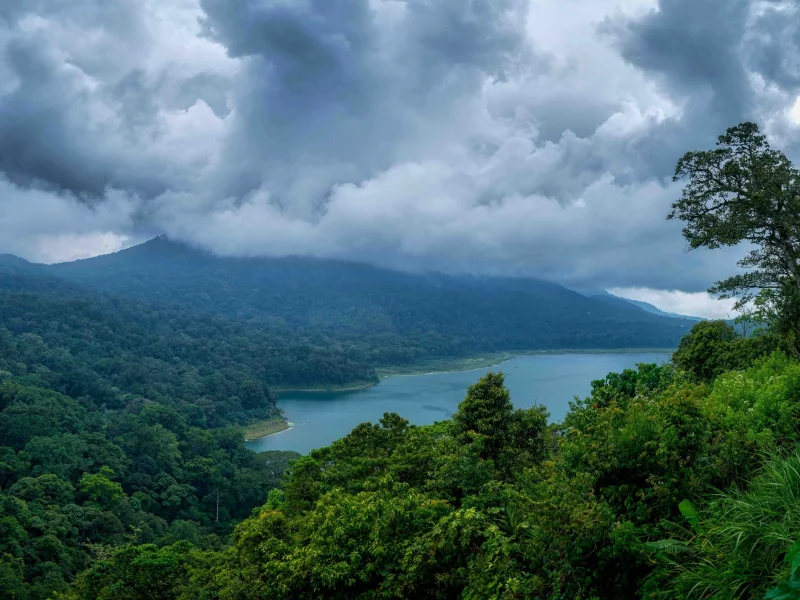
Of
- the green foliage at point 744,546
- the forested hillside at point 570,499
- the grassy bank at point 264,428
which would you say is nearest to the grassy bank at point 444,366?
the grassy bank at point 264,428

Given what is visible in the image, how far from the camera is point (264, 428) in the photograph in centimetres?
6556

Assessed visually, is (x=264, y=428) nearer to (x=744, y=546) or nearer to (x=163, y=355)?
(x=163, y=355)

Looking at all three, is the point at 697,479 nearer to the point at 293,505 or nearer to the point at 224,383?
the point at 293,505

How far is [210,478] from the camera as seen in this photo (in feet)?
136

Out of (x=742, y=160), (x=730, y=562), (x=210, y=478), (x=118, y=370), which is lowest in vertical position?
(x=210, y=478)

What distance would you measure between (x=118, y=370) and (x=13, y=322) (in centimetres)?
2653

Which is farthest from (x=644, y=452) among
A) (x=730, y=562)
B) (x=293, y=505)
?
(x=293, y=505)

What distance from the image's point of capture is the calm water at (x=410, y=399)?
59188 mm

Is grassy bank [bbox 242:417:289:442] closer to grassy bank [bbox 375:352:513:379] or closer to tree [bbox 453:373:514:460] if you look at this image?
grassy bank [bbox 375:352:513:379]

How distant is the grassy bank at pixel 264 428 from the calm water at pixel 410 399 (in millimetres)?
1385

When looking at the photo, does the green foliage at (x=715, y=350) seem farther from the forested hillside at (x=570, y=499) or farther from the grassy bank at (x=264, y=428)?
the grassy bank at (x=264, y=428)

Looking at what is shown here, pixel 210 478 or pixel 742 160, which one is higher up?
pixel 742 160

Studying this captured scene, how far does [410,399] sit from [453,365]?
43.8m

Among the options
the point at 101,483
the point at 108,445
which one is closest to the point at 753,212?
the point at 101,483
